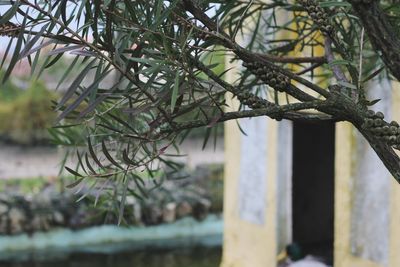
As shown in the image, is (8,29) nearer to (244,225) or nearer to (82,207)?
(244,225)

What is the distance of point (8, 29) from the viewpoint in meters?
0.89

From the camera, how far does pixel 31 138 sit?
926cm

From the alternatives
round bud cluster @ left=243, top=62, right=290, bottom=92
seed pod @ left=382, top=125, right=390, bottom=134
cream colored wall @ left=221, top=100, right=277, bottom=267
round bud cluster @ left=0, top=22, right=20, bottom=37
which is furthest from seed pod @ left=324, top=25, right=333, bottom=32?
cream colored wall @ left=221, top=100, right=277, bottom=267

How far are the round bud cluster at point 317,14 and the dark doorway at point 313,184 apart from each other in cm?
398

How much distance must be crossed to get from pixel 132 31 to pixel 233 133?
3319 mm

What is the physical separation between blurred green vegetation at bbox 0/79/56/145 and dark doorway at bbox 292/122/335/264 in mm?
4694

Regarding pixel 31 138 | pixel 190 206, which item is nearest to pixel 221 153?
pixel 190 206

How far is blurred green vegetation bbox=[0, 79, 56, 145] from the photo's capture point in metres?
9.02

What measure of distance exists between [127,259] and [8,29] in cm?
646

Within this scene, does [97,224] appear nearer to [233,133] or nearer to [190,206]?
[190,206]

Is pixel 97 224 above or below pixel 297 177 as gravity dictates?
below

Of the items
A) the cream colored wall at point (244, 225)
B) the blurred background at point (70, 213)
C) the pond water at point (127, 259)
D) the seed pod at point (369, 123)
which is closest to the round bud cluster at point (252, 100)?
the seed pod at point (369, 123)

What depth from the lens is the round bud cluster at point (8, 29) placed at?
89cm

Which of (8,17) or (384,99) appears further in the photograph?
(384,99)
